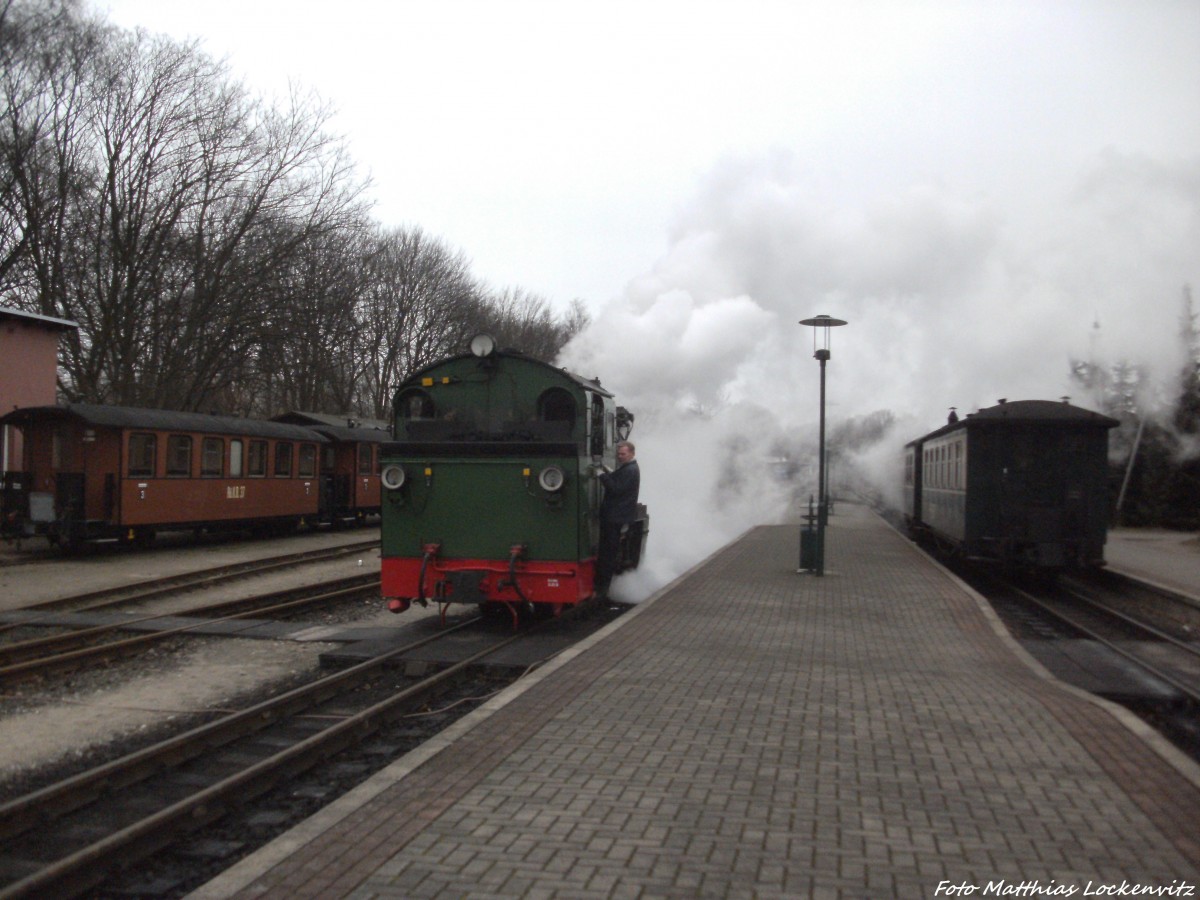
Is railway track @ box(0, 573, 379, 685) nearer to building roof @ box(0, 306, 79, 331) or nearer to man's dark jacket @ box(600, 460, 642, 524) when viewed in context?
man's dark jacket @ box(600, 460, 642, 524)

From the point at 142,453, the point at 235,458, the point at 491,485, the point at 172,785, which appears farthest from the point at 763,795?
the point at 235,458

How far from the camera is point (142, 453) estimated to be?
1894 cm

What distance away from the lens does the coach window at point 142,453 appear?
734 inches

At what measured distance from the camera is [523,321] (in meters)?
47.8

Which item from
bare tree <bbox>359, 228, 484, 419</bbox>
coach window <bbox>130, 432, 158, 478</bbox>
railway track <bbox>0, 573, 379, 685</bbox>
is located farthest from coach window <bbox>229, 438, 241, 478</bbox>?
bare tree <bbox>359, 228, 484, 419</bbox>

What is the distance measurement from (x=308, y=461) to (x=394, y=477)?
15.6 m

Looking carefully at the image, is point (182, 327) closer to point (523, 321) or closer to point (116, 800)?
point (523, 321)

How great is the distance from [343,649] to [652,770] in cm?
494

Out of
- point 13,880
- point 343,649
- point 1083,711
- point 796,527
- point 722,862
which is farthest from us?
point 796,527

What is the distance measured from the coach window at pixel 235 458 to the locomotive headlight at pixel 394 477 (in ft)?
41.2

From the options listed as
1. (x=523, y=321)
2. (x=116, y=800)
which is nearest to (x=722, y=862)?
(x=116, y=800)

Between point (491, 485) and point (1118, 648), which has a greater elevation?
point (491, 485)

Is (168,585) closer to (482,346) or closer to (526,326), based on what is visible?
(482,346)

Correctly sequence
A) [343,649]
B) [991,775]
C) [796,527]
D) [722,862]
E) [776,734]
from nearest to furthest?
1. [722,862]
2. [991,775]
3. [776,734]
4. [343,649]
5. [796,527]
